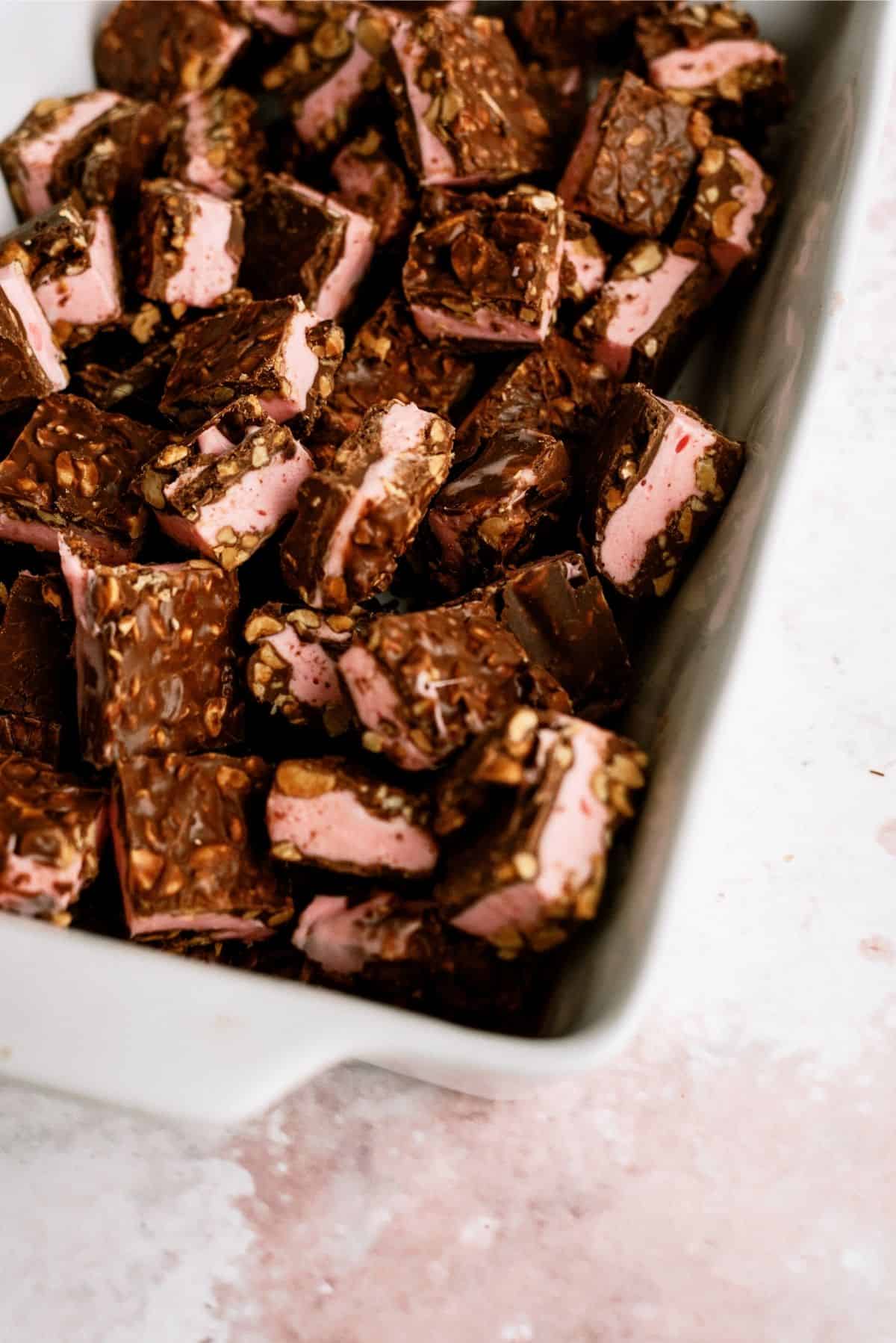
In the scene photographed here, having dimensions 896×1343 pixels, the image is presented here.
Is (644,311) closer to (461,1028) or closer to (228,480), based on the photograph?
(228,480)

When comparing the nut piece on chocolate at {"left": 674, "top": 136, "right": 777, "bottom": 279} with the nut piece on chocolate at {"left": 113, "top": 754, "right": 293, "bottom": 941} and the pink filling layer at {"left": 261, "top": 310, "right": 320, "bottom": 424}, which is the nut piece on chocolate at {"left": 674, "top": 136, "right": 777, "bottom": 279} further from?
the nut piece on chocolate at {"left": 113, "top": 754, "right": 293, "bottom": 941}

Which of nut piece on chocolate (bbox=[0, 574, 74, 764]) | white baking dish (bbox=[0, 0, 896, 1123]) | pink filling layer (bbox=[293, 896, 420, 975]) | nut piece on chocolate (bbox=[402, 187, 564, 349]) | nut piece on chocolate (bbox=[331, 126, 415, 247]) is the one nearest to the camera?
white baking dish (bbox=[0, 0, 896, 1123])

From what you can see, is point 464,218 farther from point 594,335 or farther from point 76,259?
point 76,259

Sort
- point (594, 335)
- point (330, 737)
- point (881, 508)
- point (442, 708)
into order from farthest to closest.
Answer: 1. point (881, 508)
2. point (594, 335)
3. point (330, 737)
4. point (442, 708)

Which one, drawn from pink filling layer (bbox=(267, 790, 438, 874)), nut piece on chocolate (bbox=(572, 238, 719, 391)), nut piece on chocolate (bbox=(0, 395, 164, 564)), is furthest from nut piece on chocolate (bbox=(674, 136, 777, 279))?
Answer: pink filling layer (bbox=(267, 790, 438, 874))

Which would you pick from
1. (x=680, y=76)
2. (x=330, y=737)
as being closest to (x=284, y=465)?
(x=330, y=737)
